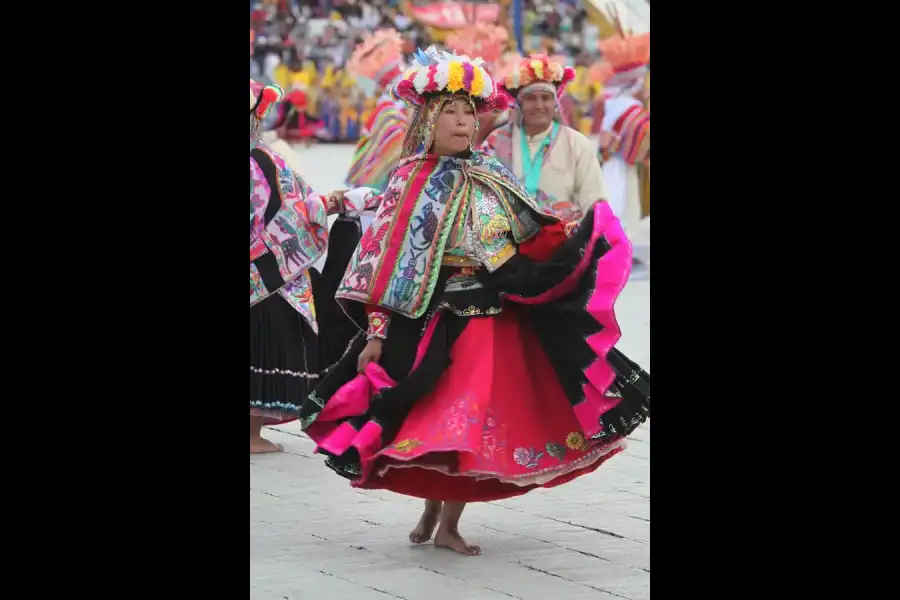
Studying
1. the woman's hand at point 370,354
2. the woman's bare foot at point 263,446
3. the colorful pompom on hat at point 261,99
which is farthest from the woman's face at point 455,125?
the woman's bare foot at point 263,446

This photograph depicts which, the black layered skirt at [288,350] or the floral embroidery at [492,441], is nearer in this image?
the floral embroidery at [492,441]

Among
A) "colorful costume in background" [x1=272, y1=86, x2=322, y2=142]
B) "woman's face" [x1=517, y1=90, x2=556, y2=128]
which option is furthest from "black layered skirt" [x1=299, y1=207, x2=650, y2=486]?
"colorful costume in background" [x1=272, y1=86, x2=322, y2=142]

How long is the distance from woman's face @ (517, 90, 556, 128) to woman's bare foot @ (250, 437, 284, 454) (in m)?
2.83

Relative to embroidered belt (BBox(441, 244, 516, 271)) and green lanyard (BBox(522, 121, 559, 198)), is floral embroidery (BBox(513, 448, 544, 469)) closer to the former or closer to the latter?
embroidered belt (BBox(441, 244, 516, 271))

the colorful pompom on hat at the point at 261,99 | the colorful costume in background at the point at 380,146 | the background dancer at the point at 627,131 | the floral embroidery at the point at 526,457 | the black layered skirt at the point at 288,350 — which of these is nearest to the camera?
the floral embroidery at the point at 526,457

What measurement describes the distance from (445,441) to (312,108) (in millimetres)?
11972

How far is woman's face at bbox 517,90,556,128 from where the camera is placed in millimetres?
8461

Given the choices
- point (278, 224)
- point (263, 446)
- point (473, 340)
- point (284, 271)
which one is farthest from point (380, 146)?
point (473, 340)

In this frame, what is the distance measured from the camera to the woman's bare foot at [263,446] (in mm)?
6930

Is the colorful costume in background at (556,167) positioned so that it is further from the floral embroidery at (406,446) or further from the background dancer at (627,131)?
the background dancer at (627,131)

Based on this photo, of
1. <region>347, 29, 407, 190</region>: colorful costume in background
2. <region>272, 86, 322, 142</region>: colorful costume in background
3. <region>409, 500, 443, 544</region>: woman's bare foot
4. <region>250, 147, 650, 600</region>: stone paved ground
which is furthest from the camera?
<region>272, 86, 322, 142</region>: colorful costume in background


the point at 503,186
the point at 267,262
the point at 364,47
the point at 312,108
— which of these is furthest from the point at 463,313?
the point at 312,108
